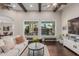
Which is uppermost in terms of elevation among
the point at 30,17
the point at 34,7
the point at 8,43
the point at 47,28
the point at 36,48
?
the point at 34,7

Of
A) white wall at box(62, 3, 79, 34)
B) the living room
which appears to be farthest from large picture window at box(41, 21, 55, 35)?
white wall at box(62, 3, 79, 34)

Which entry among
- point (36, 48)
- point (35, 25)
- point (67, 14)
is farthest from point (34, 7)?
point (36, 48)

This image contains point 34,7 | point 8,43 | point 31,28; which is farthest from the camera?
point 8,43

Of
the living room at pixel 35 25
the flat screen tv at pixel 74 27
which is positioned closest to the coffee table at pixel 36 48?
the living room at pixel 35 25

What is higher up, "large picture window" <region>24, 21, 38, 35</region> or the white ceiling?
the white ceiling

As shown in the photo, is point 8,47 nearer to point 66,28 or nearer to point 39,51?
point 39,51

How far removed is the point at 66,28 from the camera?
2.96m

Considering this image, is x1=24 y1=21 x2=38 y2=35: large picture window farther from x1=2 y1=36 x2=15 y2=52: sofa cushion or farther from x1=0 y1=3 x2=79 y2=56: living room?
x1=2 y1=36 x2=15 y2=52: sofa cushion

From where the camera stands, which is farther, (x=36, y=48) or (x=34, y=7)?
(x=36, y=48)

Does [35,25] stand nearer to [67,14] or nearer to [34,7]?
[34,7]

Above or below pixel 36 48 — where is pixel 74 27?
above

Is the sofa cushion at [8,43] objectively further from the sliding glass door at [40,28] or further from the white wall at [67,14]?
the white wall at [67,14]

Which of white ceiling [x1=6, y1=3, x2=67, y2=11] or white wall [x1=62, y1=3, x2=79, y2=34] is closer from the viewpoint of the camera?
white ceiling [x1=6, y1=3, x2=67, y2=11]

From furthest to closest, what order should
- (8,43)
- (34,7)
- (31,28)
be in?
(8,43) → (31,28) → (34,7)
